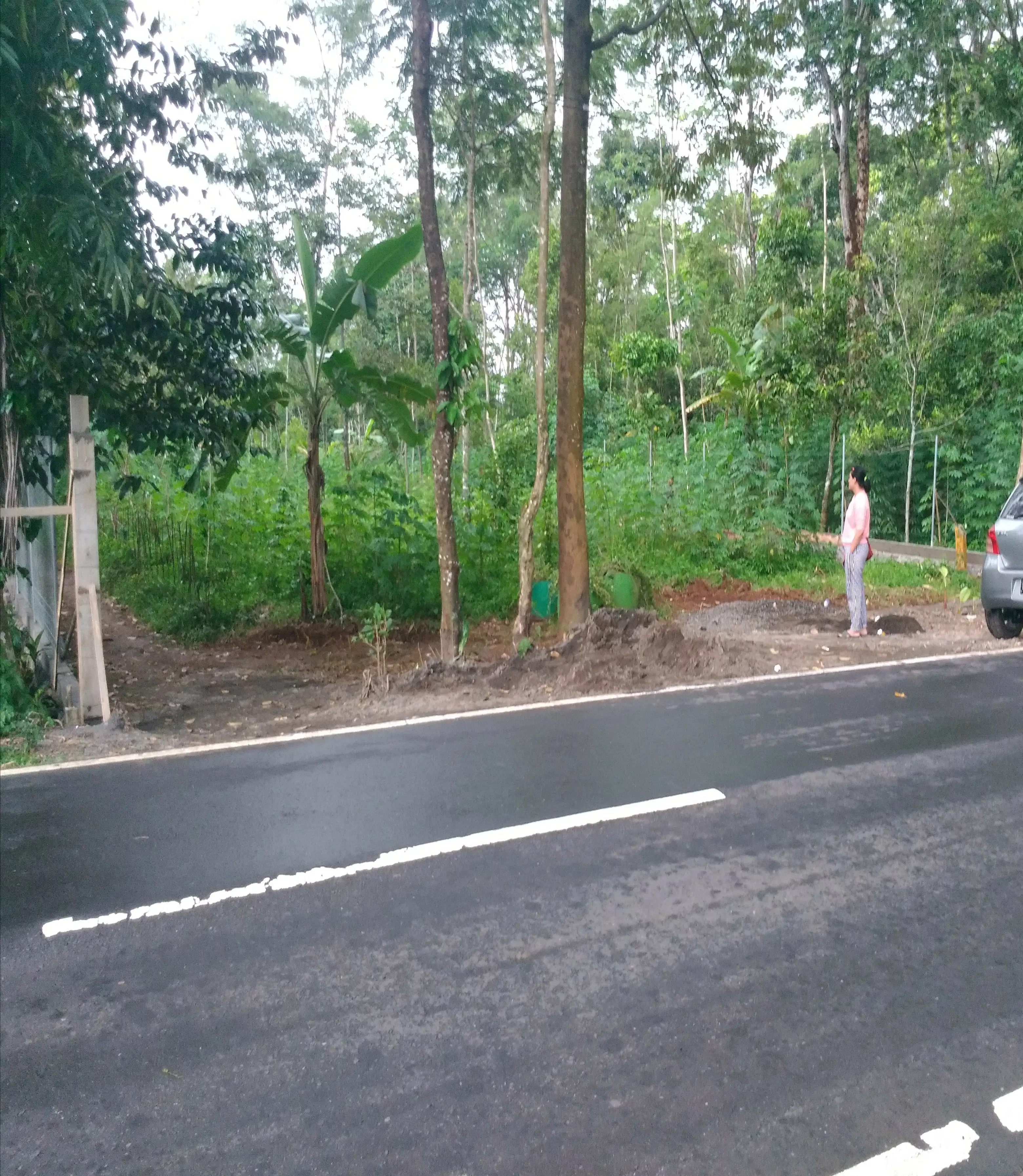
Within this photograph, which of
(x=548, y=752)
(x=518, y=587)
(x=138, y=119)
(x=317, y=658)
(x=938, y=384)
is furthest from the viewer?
(x=938, y=384)

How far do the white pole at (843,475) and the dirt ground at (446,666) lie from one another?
234 inches

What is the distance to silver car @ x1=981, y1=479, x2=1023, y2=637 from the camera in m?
10.5

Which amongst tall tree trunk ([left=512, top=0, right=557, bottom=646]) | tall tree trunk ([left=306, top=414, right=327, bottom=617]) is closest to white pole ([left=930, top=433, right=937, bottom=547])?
tall tree trunk ([left=512, top=0, right=557, bottom=646])

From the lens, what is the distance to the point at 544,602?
13.2 metres

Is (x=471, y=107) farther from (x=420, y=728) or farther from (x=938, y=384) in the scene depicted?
(x=938, y=384)

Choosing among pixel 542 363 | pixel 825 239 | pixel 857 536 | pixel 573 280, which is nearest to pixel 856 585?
pixel 857 536

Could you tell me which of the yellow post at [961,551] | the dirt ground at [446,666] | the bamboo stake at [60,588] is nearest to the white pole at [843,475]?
the yellow post at [961,551]

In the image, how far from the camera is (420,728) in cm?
786

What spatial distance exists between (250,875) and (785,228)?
69.3 ft

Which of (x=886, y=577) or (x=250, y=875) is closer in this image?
(x=250, y=875)

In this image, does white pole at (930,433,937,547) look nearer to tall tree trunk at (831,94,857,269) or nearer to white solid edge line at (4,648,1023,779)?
tall tree trunk at (831,94,857,269)

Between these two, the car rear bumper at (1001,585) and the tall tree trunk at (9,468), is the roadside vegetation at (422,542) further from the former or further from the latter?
the car rear bumper at (1001,585)

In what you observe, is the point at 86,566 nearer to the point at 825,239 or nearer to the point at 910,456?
the point at 910,456

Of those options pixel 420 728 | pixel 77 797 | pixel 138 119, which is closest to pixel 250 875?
pixel 77 797
